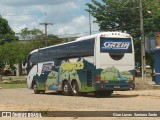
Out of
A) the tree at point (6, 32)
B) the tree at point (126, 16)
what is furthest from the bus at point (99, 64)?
the tree at point (6, 32)

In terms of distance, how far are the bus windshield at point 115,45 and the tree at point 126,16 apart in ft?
116

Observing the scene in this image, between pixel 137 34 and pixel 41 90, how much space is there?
1235 inches

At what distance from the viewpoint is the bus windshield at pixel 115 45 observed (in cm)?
2370

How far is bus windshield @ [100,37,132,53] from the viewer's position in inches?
933

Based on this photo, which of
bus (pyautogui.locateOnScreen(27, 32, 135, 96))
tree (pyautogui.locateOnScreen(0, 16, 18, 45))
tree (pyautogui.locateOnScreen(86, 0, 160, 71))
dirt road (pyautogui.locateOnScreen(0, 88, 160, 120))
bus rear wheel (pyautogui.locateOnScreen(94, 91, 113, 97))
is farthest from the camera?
tree (pyautogui.locateOnScreen(0, 16, 18, 45))

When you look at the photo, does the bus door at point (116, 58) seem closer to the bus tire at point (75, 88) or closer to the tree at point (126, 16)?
the bus tire at point (75, 88)

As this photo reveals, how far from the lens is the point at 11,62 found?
6156 centimetres

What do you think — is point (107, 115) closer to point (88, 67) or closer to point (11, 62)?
point (88, 67)

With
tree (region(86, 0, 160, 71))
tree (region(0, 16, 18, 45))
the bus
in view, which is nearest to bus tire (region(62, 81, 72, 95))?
the bus

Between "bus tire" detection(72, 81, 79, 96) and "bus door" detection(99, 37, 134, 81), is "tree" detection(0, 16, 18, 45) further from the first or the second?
"bus door" detection(99, 37, 134, 81)

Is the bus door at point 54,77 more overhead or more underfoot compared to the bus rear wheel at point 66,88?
more overhead

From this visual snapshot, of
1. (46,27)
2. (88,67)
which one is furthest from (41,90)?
(46,27)

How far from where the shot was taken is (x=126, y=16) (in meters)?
62.2

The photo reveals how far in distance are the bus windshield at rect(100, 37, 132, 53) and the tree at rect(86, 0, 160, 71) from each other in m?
35.5
